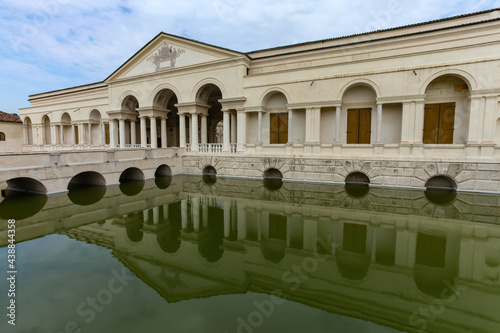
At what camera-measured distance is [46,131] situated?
31578 millimetres

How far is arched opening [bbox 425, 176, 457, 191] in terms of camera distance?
12.6m

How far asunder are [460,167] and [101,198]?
52.2 ft

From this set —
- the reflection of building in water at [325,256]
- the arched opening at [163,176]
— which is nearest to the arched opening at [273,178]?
the reflection of building in water at [325,256]

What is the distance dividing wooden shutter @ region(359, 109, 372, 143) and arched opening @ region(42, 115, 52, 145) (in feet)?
113

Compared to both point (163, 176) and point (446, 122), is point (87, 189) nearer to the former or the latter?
point (163, 176)

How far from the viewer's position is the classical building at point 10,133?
105 ft

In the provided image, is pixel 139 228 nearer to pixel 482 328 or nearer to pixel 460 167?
pixel 482 328

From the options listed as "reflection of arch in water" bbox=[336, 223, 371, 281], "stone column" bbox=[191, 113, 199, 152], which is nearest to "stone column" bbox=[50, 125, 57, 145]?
"stone column" bbox=[191, 113, 199, 152]

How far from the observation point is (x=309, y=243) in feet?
21.8

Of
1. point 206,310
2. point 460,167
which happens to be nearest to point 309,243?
point 206,310

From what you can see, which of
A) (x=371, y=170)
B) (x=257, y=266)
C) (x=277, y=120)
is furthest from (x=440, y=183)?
(x=257, y=266)

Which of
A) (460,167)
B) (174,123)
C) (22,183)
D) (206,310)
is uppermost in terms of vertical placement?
(174,123)

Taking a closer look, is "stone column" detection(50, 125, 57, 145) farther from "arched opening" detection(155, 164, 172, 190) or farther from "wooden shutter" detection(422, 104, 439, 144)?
"wooden shutter" detection(422, 104, 439, 144)

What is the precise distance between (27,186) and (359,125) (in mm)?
17281
